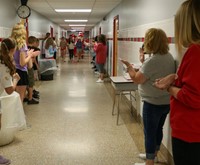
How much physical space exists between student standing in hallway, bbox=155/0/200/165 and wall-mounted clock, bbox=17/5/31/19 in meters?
6.48

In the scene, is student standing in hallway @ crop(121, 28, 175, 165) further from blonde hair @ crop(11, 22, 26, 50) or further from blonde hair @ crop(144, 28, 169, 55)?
blonde hair @ crop(11, 22, 26, 50)

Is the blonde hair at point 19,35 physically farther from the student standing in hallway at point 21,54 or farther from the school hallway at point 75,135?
the school hallway at point 75,135

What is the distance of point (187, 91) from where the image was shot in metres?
1.42

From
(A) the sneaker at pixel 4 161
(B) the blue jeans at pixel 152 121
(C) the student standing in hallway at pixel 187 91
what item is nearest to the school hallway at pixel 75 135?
(A) the sneaker at pixel 4 161

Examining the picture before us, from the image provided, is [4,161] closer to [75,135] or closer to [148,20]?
[75,135]

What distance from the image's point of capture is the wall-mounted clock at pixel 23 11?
7.32m

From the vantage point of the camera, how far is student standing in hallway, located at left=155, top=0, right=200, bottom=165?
4.61ft

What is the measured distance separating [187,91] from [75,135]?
9.14ft

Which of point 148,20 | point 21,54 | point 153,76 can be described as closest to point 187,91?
point 153,76

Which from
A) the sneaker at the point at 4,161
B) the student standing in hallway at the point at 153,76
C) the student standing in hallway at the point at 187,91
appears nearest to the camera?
the student standing in hallway at the point at 187,91

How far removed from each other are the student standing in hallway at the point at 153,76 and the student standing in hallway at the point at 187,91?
109 centimetres

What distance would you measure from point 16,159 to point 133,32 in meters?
3.23

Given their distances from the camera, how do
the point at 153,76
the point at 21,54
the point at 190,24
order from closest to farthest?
the point at 190,24 → the point at 153,76 → the point at 21,54

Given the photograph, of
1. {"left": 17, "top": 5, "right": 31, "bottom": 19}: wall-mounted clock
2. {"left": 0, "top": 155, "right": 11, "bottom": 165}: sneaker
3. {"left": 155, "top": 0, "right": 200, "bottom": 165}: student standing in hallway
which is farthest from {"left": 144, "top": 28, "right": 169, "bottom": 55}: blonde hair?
{"left": 17, "top": 5, "right": 31, "bottom": 19}: wall-mounted clock
